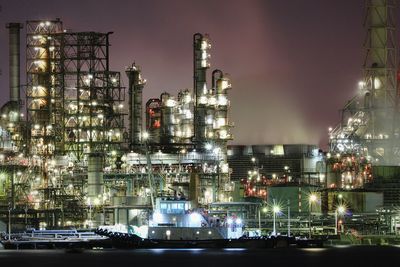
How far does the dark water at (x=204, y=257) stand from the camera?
336 ft

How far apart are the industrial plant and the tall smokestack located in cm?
15

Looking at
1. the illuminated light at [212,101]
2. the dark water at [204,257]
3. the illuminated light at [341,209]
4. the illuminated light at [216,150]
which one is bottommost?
the dark water at [204,257]

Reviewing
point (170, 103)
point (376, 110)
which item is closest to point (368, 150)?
point (376, 110)

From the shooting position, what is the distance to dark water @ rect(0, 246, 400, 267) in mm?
102438

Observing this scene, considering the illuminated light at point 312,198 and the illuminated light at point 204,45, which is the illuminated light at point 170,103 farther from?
the illuminated light at point 312,198

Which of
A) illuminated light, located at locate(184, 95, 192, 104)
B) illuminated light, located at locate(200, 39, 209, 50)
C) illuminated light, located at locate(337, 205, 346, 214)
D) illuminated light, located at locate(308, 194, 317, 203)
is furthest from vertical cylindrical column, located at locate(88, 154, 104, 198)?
illuminated light, located at locate(184, 95, 192, 104)

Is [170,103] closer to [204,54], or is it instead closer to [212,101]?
[212,101]

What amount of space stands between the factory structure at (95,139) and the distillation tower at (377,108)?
1730cm

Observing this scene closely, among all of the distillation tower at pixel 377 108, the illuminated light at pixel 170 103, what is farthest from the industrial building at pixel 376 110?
the illuminated light at pixel 170 103

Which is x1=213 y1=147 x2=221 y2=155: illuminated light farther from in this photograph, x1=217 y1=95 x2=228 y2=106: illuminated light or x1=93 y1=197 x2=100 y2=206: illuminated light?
x1=93 y1=197 x2=100 y2=206: illuminated light

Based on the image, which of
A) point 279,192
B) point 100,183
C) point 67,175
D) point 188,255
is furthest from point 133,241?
point 279,192

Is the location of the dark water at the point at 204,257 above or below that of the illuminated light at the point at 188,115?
below

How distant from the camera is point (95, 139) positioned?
14588cm

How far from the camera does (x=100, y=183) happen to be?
130m
